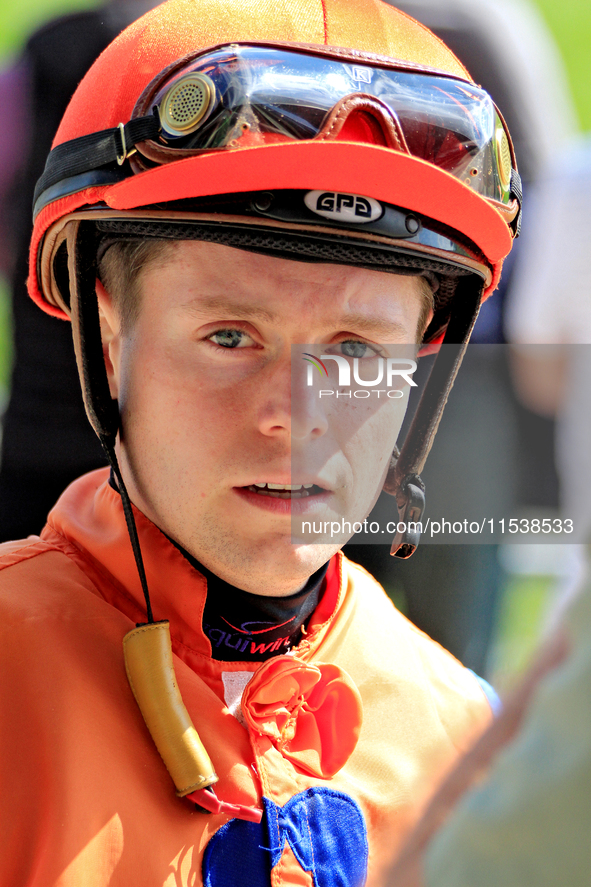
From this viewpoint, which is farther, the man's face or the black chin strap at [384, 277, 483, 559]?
the black chin strap at [384, 277, 483, 559]

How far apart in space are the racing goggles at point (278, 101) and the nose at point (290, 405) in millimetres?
336

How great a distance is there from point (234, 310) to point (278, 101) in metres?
0.32

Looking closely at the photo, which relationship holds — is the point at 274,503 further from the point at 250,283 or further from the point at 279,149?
the point at 279,149

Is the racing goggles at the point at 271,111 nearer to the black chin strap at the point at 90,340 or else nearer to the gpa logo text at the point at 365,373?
the black chin strap at the point at 90,340

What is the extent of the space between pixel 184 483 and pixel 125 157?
20.3 inches

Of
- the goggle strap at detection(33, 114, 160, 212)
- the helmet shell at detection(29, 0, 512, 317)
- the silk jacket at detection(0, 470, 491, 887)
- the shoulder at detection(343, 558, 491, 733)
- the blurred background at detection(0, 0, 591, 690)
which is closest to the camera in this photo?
the silk jacket at detection(0, 470, 491, 887)

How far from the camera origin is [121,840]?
1084mm

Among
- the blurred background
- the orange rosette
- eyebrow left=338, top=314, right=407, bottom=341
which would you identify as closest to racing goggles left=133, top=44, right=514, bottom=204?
eyebrow left=338, top=314, right=407, bottom=341

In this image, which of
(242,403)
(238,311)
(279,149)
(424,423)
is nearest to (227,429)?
(242,403)

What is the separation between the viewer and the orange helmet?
122 cm

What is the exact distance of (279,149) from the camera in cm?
118

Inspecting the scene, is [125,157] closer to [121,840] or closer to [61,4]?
[121,840]

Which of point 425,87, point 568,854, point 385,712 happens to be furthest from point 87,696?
point 425,87

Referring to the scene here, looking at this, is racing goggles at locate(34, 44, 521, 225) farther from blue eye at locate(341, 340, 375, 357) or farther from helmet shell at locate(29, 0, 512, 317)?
blue eye at locate(341, 340, 375, 357)
